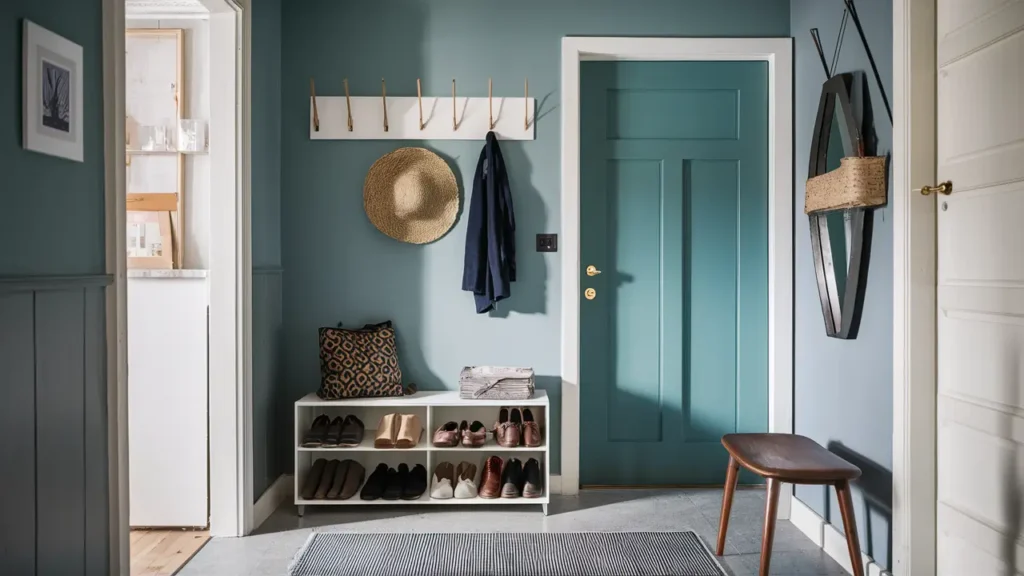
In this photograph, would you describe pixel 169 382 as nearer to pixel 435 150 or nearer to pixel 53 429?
pixel 53 429

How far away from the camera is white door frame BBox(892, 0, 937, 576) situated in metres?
2.02

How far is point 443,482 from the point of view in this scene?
9.39 feet

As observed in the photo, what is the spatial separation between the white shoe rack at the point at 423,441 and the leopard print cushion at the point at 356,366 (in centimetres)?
4

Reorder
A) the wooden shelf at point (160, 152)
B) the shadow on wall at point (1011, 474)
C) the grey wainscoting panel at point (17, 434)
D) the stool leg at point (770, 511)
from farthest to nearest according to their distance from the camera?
1. the wooden shelf at point (160, 152)
2. the stool leg at point (770, 511)
3. the shadow on wall at point (1011, 474)
4. the grey wainscoting panel at point (17, 434)

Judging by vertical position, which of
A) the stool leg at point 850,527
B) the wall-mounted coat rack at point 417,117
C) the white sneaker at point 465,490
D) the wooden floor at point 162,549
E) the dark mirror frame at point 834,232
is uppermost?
the wall-mounted coat rack at point 417,117

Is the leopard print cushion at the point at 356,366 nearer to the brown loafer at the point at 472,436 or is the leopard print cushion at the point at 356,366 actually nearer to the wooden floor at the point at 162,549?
the brown loafer at the point at 472,436

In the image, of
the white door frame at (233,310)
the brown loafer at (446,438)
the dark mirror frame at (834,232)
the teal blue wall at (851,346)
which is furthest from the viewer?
the brown loafer at (446,438)

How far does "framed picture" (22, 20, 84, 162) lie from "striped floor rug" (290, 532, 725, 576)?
1.49 m

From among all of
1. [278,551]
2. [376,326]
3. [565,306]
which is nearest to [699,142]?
[565,306]

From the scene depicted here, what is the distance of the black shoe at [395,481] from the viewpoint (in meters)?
2.82

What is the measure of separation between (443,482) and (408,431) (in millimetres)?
251

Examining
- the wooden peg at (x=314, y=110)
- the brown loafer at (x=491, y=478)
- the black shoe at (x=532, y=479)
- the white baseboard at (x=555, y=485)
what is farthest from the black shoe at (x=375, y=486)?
the wooden peg at (x=314, y=110)

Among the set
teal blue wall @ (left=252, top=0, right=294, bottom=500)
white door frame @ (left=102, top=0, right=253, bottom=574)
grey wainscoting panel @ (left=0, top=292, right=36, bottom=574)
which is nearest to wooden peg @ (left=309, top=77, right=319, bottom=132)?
teal blue wall @ (left=252, top=0, right=294, bottom=500)

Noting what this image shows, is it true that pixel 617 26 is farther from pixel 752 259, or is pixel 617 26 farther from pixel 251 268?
pixel 251 268
